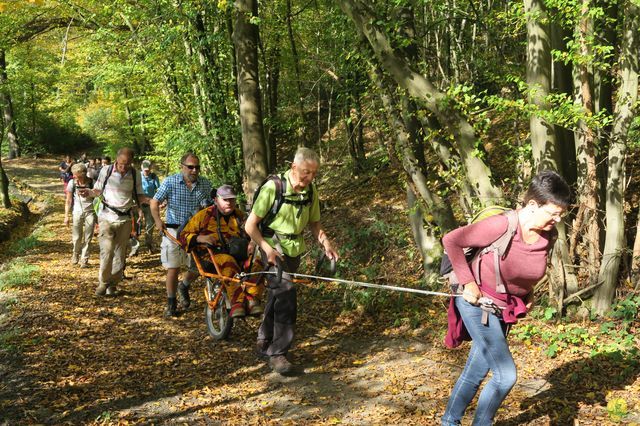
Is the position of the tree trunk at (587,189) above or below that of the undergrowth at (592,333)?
above

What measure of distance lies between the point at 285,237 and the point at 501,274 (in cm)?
240

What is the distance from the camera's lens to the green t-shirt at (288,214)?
5.23 m

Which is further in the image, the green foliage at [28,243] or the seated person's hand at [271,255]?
the green foliage at [28,243]

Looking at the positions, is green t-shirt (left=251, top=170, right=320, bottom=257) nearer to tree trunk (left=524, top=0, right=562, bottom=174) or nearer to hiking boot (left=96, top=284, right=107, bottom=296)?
tree trunk (left=524, top=0, right=562, bottom=174)

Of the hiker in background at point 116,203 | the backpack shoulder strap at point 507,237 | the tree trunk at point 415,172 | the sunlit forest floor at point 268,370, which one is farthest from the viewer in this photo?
the hiker in background at point 116,203

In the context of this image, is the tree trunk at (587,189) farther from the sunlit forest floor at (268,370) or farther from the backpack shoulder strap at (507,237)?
the backpack shoulder strap at (507,237)

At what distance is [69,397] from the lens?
206 inches

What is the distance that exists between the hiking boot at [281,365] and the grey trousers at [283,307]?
0.05 m

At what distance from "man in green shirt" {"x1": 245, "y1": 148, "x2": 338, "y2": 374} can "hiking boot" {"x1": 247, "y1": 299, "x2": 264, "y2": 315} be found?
0.41 metres

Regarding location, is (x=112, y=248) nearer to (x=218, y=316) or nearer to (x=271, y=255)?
(x=218, y=316)

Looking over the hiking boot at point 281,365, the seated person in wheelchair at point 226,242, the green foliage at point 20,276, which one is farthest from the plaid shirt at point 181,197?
the green foliage at point 20,276

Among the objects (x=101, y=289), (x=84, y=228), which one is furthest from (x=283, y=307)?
(x=84, y=228)

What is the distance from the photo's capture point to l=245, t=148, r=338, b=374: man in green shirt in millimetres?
5223

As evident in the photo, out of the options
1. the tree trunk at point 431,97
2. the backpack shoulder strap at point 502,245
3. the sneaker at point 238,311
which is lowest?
the sneaker at point 238,311
